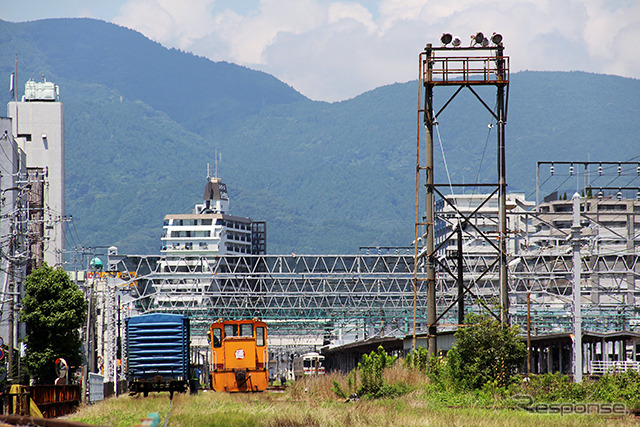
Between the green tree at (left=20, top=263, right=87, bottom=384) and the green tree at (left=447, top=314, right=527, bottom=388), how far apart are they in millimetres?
34099

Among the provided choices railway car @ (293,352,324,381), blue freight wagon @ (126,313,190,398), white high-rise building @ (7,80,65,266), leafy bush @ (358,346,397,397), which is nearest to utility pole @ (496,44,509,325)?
leafy bush @ (358,346,397,397)

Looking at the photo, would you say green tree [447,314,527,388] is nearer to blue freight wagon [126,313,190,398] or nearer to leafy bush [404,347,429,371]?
leafy bush [404,347,429,371]

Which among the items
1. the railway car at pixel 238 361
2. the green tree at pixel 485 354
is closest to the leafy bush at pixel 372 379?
the green tree at pixel 485 354

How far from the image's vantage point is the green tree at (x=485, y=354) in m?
32.5

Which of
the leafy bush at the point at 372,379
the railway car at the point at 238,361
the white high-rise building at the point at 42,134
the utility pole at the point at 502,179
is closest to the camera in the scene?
the leafy bush at the point at 372,379

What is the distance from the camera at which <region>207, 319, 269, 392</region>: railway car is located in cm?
4000

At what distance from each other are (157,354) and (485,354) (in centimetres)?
1485

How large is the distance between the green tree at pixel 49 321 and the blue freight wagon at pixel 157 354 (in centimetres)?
2149

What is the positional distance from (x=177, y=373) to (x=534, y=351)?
1535 inches

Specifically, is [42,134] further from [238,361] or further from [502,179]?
[502,179]

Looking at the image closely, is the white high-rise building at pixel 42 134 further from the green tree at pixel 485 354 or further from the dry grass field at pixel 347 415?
the dry grass field at pixel 347 415

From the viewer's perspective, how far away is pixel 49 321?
196 ft

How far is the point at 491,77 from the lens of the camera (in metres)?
42.2

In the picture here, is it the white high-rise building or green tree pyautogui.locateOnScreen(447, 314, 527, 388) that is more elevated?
the white high-rise building
